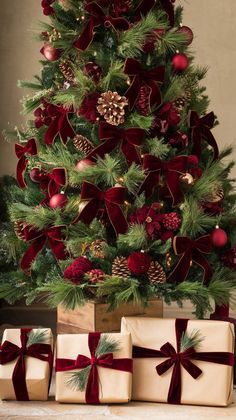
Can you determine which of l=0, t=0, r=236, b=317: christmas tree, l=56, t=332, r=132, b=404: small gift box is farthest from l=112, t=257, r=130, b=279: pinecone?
l=56, t=332, r=132, b=404: small gift box

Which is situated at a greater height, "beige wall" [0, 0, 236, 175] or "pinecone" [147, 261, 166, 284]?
"beige wall" [0, 0, 236, 175]

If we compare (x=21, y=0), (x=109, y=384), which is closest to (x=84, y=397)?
(x=109, y=384)

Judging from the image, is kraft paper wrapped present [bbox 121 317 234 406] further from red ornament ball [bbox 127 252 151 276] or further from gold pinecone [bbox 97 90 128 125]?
gold pinecone [bbox 97 90 128 125]

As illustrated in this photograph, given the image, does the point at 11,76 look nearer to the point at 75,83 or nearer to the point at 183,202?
the point at 75,83

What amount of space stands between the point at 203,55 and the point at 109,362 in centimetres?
204

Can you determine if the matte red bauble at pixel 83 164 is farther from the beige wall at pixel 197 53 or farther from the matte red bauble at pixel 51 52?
the beige wall at pixel 197 53

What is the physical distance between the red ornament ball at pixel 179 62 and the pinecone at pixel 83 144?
1.43 feet

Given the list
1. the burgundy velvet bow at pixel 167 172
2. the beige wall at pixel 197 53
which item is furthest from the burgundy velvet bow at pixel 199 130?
the beige wall at pixel 197 53

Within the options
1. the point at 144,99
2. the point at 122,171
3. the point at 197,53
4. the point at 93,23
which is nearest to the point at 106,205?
the point at 122,171

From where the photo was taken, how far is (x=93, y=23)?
255 centimetres

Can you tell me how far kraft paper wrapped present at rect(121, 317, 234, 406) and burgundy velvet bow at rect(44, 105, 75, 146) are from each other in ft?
2.43

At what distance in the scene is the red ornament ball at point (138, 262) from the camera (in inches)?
95.3

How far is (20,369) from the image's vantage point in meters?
2.31

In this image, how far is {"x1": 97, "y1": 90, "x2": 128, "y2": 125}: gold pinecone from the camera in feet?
8.23
